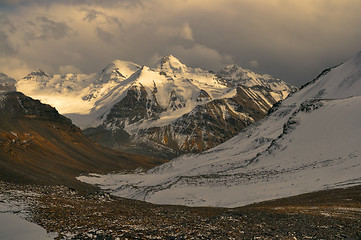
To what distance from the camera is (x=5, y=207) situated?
90.0ft

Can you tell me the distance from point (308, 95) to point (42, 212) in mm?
174789

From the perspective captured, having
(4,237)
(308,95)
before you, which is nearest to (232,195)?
(4,237)

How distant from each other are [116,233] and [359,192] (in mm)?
32686

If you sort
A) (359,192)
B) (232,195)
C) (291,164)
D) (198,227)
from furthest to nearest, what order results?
(291,164) → (232,195) → (359,192) → (198,227)

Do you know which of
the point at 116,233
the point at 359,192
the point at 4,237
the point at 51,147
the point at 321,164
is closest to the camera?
the point at 4,237

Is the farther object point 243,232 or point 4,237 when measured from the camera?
point 243,232

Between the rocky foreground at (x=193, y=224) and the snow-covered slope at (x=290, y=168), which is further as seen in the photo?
the snow-covered slope at (x=290, y=168)

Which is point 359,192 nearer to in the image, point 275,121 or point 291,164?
point 291,164

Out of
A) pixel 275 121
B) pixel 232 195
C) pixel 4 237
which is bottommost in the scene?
pixel 232 195

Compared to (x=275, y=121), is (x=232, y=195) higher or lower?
lower

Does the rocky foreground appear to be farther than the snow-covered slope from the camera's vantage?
No

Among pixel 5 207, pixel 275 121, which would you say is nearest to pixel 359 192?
pixel 5 207

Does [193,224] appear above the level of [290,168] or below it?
above

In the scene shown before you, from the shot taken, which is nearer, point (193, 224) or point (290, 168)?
point (193, 224)
